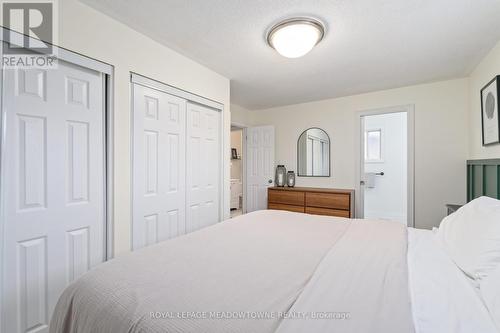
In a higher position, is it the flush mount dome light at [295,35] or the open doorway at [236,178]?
the flush mount dome light at [295,35]

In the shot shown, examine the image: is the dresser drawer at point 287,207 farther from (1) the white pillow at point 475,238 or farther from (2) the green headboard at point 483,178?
(1) the white pillow at point 475,238

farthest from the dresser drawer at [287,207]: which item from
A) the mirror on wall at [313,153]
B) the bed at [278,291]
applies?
the bed at [278,291]

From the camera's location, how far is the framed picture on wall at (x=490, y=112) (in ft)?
6.63

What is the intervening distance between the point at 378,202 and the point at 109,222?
5.09 m

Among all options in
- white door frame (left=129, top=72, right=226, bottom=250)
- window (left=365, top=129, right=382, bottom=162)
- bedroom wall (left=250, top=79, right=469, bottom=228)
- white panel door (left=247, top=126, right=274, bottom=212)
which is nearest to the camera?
white door frame (left=129, top=72, right=226, bottom=250)

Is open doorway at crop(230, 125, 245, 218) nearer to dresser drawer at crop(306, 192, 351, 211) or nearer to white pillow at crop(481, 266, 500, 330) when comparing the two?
dresser drawer at crop(306, 192, 351, 211)

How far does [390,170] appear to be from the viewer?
482 cm

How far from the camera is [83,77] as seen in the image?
1677 mm

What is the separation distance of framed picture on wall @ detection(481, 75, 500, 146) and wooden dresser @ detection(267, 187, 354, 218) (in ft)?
5.22

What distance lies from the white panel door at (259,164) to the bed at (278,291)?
2.88m

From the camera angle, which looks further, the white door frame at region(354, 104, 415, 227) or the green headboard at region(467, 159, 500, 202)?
the white door frame at region(354, 104, 415, 227)

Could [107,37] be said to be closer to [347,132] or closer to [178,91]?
[178,91]

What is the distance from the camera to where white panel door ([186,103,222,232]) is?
100 inches

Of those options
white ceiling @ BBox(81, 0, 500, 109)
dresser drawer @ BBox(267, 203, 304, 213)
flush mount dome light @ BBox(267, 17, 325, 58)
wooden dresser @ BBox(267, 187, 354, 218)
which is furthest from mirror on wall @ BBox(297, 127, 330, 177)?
flush mount dome light @ BBox(267, 17, 325, 58)
